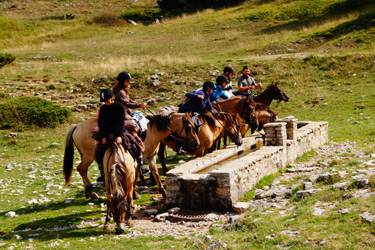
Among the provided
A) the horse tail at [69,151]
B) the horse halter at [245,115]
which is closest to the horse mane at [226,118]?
the horse halter at [245,115]

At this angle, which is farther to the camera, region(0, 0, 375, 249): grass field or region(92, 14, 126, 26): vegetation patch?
region(92, 14, 126, 26): vegetation patch

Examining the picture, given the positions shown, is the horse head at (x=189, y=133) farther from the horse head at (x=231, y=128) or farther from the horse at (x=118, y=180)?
the horse at (x=118, y=180)

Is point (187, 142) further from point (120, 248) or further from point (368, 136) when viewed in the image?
point (368, 136)

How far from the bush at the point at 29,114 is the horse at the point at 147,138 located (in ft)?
33.8

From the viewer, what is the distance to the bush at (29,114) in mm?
20797

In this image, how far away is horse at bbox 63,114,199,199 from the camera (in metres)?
10.9

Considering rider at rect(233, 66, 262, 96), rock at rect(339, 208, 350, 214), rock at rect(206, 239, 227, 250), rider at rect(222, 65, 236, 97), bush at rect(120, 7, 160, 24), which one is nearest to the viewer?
rock at rect(206, 239, 227, 250)

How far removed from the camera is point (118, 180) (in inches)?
322

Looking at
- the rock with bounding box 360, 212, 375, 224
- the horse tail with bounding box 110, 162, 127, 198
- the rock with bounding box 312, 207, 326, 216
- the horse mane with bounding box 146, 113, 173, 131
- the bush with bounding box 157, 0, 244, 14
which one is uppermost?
the bush with bounding box 157, 0, 244, 14

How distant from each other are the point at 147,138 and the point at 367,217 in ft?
20.0

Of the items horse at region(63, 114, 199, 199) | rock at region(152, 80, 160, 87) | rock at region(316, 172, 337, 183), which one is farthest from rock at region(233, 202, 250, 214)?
rock at region(152, 80, 160, 87)

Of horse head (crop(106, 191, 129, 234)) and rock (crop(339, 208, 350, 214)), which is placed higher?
rock (crop(339, 208, 350, 214))

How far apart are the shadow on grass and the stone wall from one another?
24.2 meters

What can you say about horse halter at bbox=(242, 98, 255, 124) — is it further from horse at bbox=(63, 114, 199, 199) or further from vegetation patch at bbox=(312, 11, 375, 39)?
vegetation patch at bbox=(312, 11, 375, 39)
